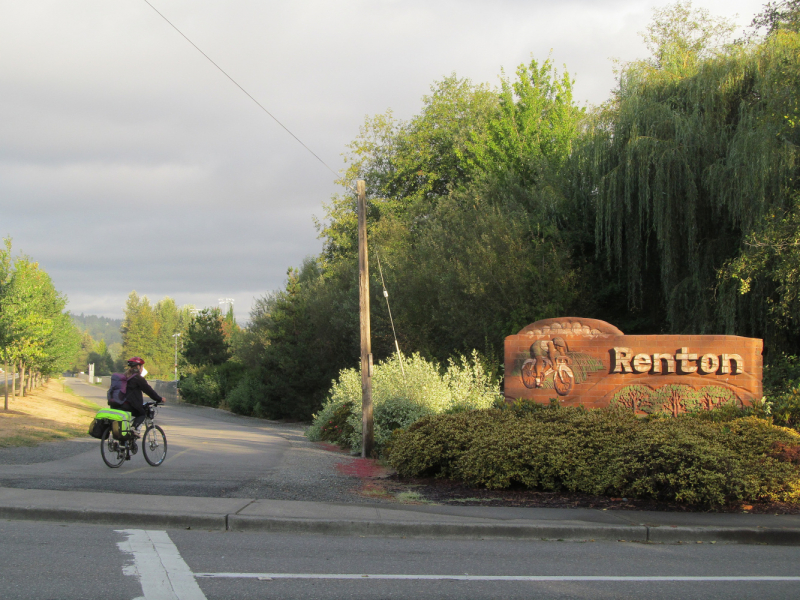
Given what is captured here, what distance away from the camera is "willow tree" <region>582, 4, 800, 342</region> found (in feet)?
48.5

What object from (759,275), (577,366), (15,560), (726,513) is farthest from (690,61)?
(15,560)

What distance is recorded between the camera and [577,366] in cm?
1266

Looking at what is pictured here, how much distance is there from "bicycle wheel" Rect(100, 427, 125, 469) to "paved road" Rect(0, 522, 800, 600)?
11.4 ft

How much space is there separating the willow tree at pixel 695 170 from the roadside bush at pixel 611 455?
21.9 ft

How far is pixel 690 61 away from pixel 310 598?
19.4 meters

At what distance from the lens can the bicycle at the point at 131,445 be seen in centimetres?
1052

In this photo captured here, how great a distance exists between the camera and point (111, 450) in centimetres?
1060

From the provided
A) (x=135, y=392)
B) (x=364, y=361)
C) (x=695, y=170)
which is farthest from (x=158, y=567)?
(x=695, y=170)

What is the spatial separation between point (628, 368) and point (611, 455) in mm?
3621

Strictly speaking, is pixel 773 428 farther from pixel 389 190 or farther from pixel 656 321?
pixel 389 190

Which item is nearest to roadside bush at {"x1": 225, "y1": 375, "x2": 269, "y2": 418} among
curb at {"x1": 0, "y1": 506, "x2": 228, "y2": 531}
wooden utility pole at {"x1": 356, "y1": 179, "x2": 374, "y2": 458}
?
wooden utility pole at {"x1": 356, "y1": 179, "x2": 374, "y2": 458}

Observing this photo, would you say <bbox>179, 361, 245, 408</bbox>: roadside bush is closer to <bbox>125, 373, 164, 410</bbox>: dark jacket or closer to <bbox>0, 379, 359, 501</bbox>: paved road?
<bbox>0, 379, 359, 501</bbox>: paved road

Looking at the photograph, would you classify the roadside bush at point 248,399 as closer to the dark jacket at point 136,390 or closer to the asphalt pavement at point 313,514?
the dark jacket at point 136,390

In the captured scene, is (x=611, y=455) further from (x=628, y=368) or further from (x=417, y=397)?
(x=417, y=397)
